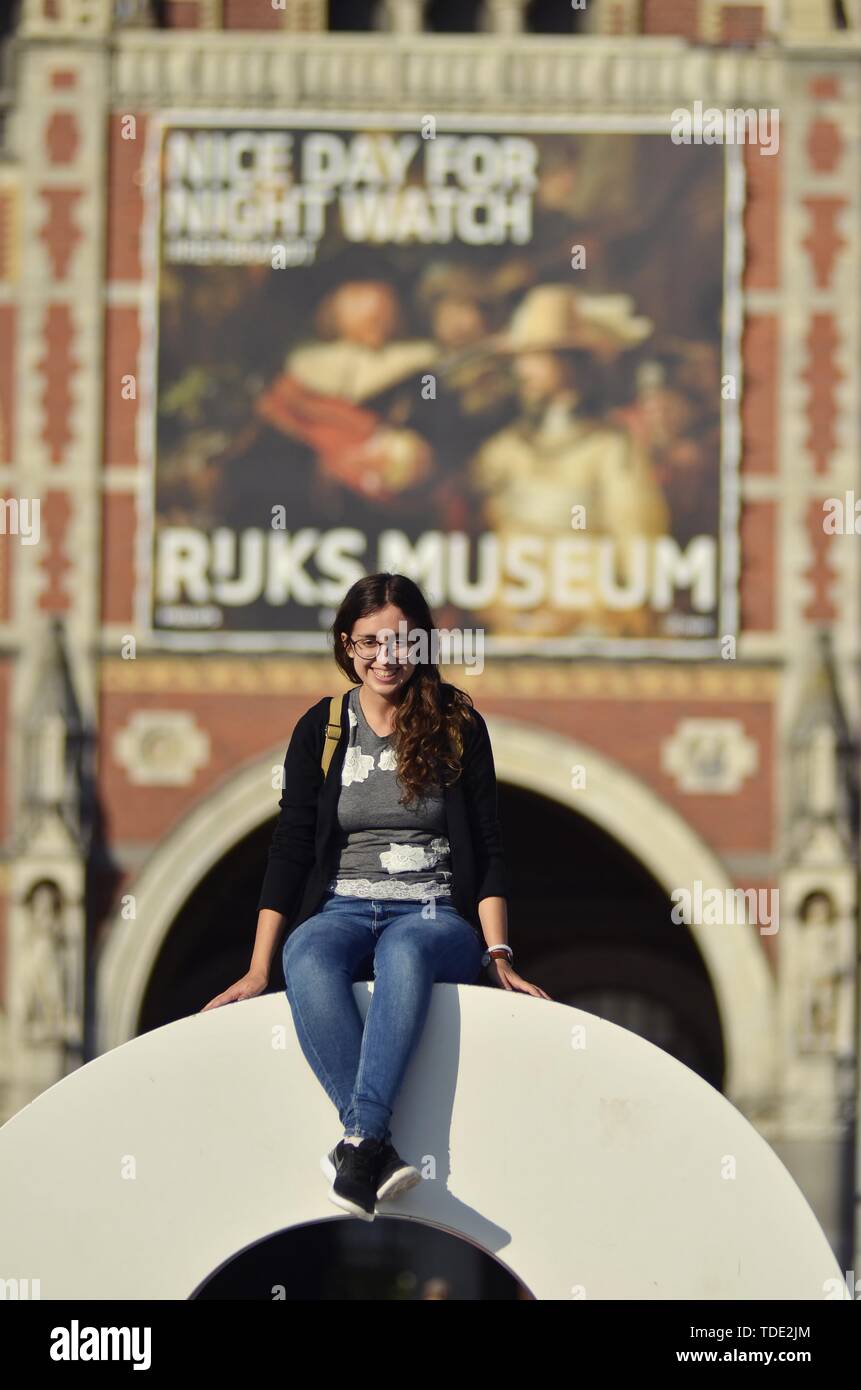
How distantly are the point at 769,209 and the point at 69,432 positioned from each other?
18.2ft

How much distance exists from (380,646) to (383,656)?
3 cm

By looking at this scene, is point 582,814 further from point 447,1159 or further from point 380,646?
point 447,1159

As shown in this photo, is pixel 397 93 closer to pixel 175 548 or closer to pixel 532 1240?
pixel 175 548

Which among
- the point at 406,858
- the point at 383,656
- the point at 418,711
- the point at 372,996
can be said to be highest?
the point at 383,656

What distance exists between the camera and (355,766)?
5.80 meters

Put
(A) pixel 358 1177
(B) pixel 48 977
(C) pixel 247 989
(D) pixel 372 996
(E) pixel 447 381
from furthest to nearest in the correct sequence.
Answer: (E) pixel 447 381, (B) pixel 48 977, (C) pixel 247 989, (D) pixel 372 996, (A) pixel 358 1177

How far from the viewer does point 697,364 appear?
17047 mm

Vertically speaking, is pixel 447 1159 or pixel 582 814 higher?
pixel 582 814

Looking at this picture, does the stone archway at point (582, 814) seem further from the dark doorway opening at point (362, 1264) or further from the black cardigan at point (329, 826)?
the black cardigan at point (329, 826)

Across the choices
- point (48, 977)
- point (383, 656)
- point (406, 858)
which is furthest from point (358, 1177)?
point (48, 977)
